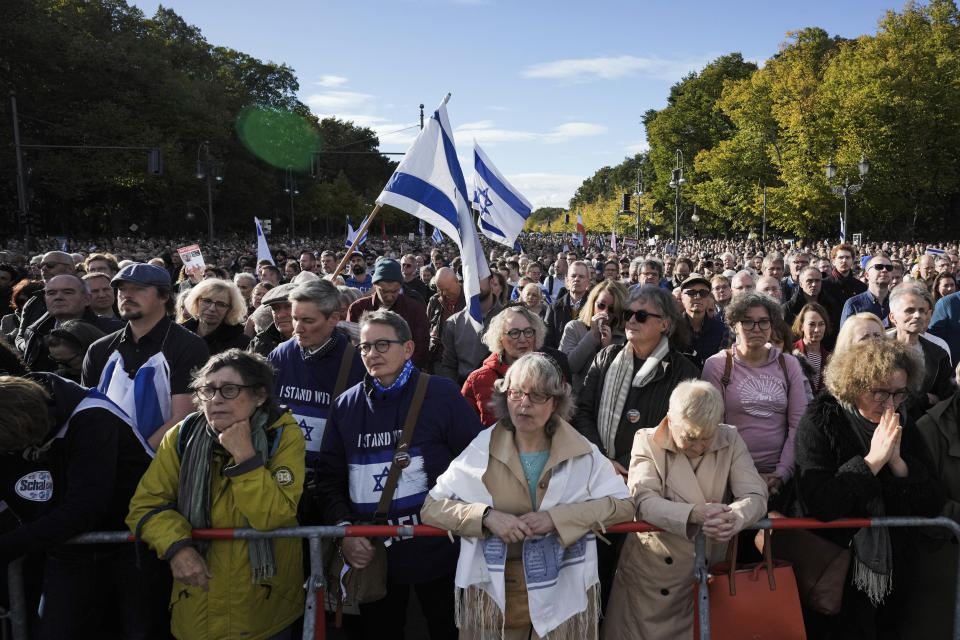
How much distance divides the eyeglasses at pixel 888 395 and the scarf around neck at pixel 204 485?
9.17ft

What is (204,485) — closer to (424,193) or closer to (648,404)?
(648,404)

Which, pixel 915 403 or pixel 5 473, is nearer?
pixel 5 473

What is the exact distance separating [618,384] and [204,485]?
7.41 feet

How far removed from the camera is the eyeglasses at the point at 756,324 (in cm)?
412

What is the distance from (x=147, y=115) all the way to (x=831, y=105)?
124 ft

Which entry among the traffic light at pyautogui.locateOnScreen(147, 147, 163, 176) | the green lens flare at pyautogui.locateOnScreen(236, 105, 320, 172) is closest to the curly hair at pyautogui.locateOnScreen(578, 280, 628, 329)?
the traffic light at pyautogui.locateOnScreen(147, 147, 163, 176)

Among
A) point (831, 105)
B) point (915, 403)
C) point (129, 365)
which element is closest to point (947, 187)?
point (831, 105)

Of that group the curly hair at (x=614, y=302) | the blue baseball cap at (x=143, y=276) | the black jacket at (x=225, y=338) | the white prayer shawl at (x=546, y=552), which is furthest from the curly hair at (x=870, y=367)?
the black jacket at (x=225, y=338)

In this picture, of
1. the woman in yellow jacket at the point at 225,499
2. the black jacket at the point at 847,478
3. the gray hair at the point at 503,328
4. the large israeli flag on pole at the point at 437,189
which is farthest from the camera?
the large israeli flag on pole at the point at 437,189

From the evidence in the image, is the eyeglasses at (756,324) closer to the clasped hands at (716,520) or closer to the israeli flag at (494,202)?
the clasped hands at (716,520)

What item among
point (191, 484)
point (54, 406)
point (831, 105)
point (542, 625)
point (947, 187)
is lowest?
point (542, 625)

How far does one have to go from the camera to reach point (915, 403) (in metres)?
3.66

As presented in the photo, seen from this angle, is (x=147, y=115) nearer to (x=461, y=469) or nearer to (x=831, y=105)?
(x=831, y=105)

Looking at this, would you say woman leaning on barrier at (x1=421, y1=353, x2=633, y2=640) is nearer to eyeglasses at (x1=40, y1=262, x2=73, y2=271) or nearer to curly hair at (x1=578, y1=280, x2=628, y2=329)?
curly hair at (x1=578, y1=280, x2=628, y2=329)
